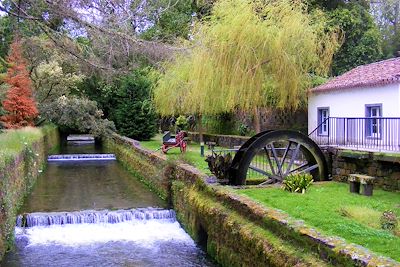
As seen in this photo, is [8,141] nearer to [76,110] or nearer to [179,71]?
[179,71]

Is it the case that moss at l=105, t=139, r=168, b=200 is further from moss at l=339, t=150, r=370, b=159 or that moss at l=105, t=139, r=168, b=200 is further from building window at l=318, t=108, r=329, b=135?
building window at l=318, t=108, r=329, b=135

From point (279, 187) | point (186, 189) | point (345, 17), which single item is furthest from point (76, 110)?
point (279, 187)

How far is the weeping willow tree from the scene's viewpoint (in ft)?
69.3

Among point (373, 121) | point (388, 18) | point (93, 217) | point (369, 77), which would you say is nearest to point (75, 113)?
point (93, 217)

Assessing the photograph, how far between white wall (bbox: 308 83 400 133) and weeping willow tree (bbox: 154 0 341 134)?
1131mm

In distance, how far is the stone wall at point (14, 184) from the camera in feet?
39.9

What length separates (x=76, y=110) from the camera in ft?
111

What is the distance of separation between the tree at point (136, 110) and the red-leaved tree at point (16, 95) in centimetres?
748

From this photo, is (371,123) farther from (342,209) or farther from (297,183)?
(342,209)

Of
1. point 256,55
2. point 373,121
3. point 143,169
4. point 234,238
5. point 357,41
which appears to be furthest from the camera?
point 357,41

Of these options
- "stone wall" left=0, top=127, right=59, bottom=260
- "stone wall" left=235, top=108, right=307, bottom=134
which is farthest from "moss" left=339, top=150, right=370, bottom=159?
"stone wall" left=235, top=108, right=307, bottom=134

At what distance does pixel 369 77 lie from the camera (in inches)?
787

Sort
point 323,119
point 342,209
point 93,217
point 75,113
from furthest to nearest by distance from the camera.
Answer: point 75,113 → point 323,119 → point 93,217 → point 342,209

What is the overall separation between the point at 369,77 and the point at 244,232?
12793 millimetres
